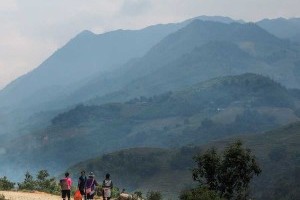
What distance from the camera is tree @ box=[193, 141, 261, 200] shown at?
32562 millimetres

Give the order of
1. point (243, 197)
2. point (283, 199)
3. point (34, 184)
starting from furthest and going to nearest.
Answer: point (283, 199), point (34, 184), point (243, 197)

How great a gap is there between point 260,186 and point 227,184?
13877cm

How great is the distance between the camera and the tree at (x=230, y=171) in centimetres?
3256

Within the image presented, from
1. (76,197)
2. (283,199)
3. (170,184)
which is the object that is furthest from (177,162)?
(76,197)

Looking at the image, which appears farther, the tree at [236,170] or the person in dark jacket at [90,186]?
the tree at [236,170]

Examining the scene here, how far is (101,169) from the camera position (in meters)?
199

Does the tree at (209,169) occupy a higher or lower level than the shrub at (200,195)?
higher

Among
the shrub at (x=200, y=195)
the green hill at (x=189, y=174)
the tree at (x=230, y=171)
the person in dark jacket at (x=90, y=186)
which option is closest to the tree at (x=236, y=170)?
the tree at (x=230, y=171)

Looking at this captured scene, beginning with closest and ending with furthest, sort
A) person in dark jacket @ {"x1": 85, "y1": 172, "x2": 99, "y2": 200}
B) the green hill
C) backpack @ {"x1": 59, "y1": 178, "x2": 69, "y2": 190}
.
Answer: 1. person in dark jacket @ {"x1": 85, "y1": 172, "x2": 99, "y2": 200}
2. backpack @ {"x1": 59, "y1": 178, "x2": 69, "y2": 190}
3. the green hill

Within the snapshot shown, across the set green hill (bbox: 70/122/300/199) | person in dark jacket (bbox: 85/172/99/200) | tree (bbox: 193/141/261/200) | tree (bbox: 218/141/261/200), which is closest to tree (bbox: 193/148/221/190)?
tree (bbox: 193/141/261/200)

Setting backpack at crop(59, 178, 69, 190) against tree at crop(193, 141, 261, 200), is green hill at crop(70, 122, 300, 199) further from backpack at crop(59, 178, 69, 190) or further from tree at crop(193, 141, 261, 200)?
backpack at crop(59, 178, 69, 190)

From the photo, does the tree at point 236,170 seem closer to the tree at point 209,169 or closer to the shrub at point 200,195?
the tree at point 209,169

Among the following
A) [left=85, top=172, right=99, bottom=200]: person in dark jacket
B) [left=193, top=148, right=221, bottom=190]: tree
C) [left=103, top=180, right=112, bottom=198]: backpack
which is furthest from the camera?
[left=193, top=148, right=221, bottom=190]: tree

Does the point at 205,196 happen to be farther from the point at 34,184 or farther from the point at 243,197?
the point at 34,184
